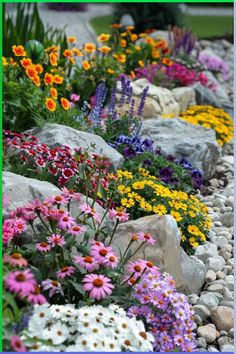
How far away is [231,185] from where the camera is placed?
562cm

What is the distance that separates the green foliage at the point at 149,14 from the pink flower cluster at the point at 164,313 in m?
10.1

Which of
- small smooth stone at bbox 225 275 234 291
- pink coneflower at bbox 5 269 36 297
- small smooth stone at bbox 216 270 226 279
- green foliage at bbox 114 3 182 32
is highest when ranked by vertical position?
green foliage at bbox 114 3 182 32

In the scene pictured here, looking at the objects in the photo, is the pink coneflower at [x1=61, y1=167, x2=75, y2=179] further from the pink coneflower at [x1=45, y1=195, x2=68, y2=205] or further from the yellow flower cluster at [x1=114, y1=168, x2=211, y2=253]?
the pink coneflower at [x1=45, y1=195, x2=68, y2=205]

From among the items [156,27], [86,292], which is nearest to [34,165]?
[86,292]

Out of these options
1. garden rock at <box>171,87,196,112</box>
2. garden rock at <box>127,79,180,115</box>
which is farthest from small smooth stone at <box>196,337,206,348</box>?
garden rock at <box>171,87,196,112</box>

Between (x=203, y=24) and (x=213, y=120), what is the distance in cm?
1179

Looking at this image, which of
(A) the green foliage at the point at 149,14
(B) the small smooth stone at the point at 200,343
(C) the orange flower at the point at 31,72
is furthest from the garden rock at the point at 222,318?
(A) the green foliage at the point at 149,14

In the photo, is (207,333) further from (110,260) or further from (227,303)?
(110,260)

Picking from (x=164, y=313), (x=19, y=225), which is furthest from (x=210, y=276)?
(x=19, y=225)

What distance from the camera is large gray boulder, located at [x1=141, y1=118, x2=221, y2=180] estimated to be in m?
5.29

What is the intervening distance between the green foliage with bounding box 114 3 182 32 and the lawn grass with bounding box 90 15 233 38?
1553mm

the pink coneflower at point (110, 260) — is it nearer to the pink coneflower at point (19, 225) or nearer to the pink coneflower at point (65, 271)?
the pink coneflower at point (65, 271)

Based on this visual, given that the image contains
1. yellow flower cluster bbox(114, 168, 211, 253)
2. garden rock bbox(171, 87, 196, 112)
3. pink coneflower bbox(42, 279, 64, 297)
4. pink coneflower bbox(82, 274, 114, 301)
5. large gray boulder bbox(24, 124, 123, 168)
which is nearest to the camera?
pink coneflower bbox(82, 274, 114, 301)

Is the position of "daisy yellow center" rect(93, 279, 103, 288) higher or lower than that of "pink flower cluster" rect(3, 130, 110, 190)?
lower
